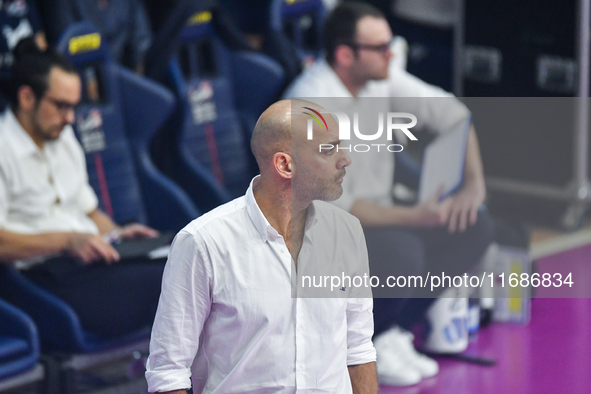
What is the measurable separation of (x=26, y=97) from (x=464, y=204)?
1.29m

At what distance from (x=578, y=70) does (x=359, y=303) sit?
3.10m

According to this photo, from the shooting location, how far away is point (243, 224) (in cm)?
157

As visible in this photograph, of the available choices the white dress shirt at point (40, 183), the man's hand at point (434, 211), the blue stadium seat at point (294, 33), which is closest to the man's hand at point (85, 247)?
the white dress shirt at point (40, 183)

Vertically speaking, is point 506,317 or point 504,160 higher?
point 504,160

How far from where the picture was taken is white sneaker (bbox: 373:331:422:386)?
112 inches

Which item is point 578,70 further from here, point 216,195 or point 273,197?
point 273,197

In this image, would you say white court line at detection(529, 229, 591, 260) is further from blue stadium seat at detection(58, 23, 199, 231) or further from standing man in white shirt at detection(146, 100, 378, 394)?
standing man in white shirt at detection(146, 100, 378, 394)

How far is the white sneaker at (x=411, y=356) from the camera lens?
2924mm

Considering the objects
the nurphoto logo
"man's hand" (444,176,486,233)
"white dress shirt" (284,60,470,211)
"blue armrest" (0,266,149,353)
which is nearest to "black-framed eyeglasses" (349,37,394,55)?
"white dress shirt" (284,60,470,211)

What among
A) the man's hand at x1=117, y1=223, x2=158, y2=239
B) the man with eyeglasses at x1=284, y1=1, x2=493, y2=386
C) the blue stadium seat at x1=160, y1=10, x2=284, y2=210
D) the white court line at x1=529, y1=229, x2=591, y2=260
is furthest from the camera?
the white court line at x1=529, y1=229, x2=591, y2=260

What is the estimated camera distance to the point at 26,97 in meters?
2.65

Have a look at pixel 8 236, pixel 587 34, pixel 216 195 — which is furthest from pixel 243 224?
pixel 587 34

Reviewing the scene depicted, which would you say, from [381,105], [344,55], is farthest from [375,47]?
[381,105]

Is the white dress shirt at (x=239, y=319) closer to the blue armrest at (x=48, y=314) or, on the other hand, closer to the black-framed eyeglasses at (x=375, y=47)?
the blue armrest at (x=48, y=314)
